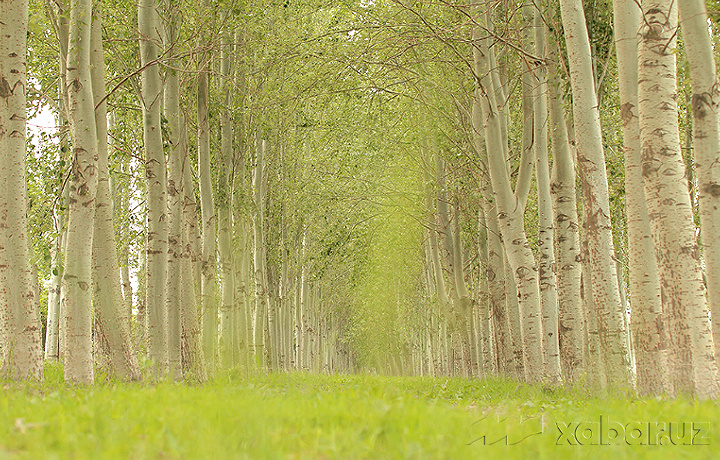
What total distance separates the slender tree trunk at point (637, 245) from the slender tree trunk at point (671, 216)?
62cm

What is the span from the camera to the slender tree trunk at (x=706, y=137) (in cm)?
592

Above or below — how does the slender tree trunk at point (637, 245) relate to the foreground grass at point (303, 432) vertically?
above

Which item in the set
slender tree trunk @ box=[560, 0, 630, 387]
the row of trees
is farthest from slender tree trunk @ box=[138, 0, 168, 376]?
slender tree trunk @ box=[560, 0, 630, 387]

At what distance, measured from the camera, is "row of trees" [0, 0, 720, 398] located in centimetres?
620

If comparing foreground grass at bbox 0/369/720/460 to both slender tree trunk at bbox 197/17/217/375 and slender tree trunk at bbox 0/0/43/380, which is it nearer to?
slender tree trunk at bbox 0/0/43/380

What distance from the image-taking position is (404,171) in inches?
861

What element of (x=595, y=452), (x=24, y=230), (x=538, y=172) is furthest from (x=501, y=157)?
(x=595, y=452)

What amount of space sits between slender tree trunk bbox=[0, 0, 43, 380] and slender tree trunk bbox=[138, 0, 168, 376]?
7.77 feet

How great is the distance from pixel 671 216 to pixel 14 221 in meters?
7.07

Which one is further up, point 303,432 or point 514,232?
point 514,232

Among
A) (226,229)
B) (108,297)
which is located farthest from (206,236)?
(108,297)

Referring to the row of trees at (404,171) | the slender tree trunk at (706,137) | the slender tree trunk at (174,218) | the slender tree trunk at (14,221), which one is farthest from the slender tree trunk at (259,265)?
the slender tree trunk at (706,137)

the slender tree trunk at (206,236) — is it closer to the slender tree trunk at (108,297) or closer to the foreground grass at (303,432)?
the slender tree trunk at (108,297)

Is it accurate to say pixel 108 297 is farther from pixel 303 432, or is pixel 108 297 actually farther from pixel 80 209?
pixel 303 432
